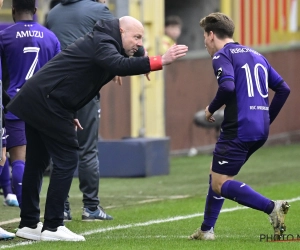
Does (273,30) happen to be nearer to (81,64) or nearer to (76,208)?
(76,208)

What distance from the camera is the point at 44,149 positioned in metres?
7.53

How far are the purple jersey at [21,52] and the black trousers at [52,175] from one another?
1.03 metres

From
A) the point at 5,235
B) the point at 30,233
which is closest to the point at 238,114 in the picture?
the point at 30,233

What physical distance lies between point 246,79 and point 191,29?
12.2 m

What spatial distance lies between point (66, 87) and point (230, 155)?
4.27 ft

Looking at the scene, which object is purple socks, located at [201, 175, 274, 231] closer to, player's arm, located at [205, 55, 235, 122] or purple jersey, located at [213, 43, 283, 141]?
purple jersey, located at [213, 43, 283, 141]

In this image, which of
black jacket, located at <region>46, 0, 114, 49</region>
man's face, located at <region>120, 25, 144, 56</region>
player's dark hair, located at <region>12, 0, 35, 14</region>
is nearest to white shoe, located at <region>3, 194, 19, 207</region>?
black jacket, located at <region>46, 0, 114, 49</region>

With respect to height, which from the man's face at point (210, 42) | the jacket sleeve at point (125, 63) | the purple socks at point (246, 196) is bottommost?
the purple socks at point (246, 196)

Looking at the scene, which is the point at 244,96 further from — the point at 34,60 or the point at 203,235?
the point at 34,60

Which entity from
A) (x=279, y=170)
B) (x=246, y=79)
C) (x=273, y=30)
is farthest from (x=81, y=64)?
(x=273, y=30)

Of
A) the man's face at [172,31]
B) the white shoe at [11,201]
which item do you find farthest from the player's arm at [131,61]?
the man's face at [172,31]

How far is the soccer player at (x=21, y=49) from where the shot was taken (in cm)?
843

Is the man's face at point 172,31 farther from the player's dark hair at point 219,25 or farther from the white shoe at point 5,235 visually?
the white shoe at point 5,235

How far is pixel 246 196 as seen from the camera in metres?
7.03
